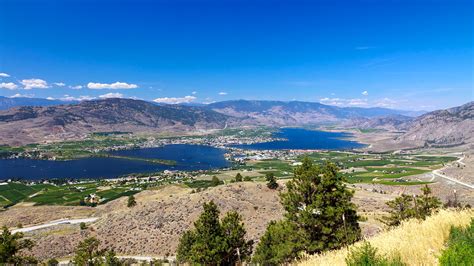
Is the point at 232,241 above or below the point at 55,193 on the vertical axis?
above

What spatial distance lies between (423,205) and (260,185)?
4644 centimetres

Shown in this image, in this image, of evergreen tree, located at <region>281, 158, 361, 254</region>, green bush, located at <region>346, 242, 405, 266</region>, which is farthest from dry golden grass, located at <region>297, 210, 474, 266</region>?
evergreen tree, located at <region>281, 158, 361, 254</region>

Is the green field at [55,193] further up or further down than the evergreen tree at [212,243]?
further down

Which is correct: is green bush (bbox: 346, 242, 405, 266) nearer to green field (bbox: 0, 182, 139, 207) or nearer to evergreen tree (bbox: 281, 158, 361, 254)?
evergreen tree (bbox: 281, 158, 361, 254)

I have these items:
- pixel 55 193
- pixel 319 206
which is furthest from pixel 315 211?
pixel 55 193

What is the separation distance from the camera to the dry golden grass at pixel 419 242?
22.8 ft

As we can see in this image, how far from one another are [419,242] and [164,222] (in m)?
61.9

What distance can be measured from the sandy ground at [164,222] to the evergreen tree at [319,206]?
31.0m

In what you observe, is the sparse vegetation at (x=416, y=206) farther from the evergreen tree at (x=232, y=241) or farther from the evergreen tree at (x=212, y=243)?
the evergreen tree at (x=212, y=243)

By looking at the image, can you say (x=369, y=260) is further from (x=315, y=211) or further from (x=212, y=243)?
(x=212, y=243)

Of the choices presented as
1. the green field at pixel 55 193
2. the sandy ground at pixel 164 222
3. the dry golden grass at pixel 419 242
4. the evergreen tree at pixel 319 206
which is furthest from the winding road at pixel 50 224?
the dry golden grass at pixel 419 242

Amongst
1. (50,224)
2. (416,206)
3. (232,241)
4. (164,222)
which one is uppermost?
(416,206)

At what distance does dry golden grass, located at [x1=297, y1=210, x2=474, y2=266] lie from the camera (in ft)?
22.8

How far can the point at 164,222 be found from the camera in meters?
64.4
